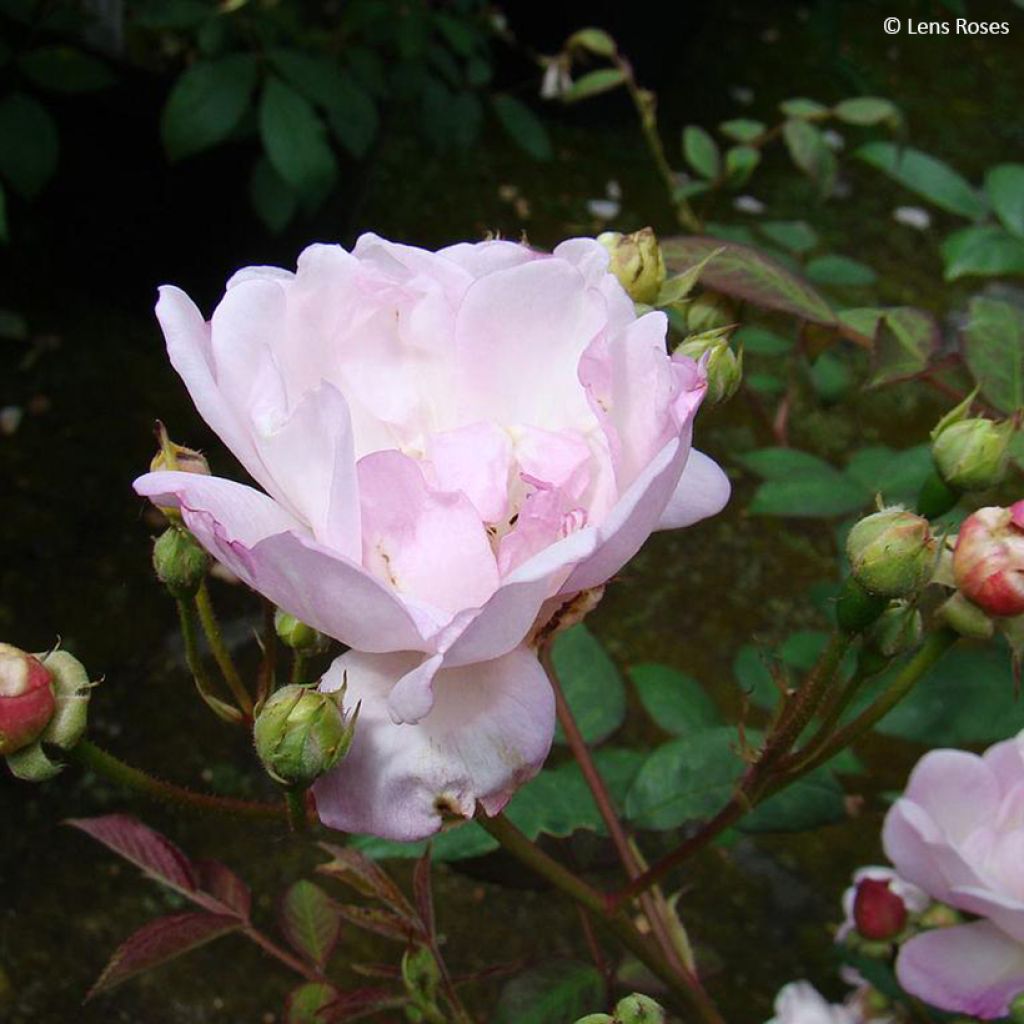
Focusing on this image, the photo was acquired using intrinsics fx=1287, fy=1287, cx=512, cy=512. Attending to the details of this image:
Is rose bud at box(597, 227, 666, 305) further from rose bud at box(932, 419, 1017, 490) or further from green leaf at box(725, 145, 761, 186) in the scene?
green leaf at box(725, 145, 761, 186)

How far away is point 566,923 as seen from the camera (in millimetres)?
1086

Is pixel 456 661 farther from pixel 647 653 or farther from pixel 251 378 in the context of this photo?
pixel 647 653

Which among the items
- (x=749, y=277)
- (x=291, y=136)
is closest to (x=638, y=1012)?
(x=749, y=277)

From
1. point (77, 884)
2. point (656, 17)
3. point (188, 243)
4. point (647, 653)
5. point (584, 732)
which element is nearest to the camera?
point (584, 732)

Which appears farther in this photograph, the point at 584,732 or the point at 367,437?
the point at 584,732

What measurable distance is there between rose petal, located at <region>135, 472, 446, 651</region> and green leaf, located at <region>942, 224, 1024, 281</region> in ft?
1.68

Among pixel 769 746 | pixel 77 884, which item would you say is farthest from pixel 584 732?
pixel 77 884

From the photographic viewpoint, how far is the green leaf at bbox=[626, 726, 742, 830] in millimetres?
575

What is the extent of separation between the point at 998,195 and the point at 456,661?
57cm

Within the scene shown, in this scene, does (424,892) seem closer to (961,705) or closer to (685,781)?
(685,781)

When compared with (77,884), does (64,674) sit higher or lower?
higher

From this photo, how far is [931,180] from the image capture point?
2.66ft

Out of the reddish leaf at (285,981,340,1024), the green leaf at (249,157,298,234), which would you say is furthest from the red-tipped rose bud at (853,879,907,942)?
the green leaf at (249,157,298,234)

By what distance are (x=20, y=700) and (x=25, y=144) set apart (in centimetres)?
99
